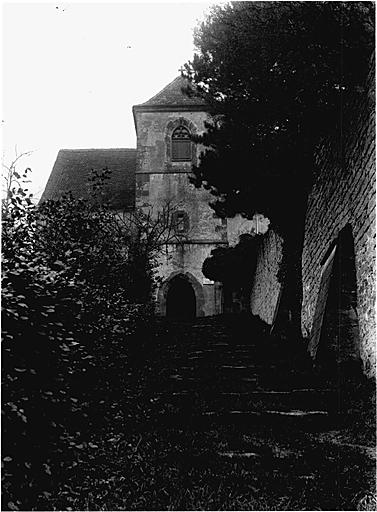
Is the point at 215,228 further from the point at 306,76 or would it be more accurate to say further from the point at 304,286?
the point at 306,76

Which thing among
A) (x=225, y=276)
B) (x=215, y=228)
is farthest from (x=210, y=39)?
(x=215, y=228)

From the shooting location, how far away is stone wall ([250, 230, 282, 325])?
1489 centimetres

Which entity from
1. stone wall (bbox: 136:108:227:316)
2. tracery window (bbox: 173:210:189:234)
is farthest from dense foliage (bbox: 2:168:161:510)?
tracery window (bbox: 173:210:189:234)

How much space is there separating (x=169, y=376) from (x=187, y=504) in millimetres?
4879

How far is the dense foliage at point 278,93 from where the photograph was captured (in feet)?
26.6

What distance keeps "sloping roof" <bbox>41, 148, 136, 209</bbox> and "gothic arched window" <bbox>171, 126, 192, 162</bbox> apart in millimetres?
2428

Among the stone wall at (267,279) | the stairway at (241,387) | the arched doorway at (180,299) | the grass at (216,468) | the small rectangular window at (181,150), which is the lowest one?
the arched doorway at (180,299)

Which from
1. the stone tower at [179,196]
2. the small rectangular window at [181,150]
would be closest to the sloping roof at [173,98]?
the stone tower at [179,196]

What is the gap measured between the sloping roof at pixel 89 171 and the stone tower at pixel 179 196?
50.2 inches

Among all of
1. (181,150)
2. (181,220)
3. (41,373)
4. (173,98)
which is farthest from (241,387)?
(173,98)

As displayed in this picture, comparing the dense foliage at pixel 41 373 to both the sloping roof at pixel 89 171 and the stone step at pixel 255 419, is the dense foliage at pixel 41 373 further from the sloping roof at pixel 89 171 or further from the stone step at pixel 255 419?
the sloping roof at pixel 89 171

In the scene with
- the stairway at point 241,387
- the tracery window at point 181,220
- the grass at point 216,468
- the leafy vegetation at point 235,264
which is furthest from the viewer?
the tracery window at point 181,220

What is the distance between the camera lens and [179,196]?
2556 centimetres

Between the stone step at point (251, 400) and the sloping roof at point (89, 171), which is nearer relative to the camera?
the stone step at point (251, 400)
